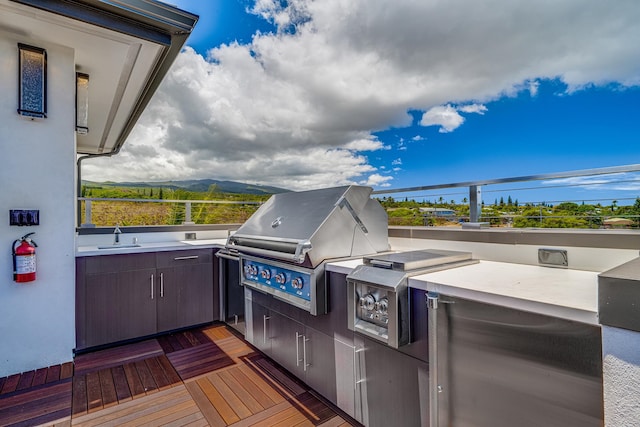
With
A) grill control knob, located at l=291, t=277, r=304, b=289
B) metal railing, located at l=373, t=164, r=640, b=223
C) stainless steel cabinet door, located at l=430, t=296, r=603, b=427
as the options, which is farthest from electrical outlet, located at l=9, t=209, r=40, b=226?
stainless steel cabinet door, located at l=430, t=296, r=603, b=427

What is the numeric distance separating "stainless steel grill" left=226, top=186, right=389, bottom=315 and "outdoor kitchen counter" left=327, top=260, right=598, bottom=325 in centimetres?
28

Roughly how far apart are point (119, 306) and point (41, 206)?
3.74 feet

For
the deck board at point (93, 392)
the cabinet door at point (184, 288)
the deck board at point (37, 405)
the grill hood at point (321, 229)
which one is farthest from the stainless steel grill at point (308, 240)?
the deck board at point (37, 405)

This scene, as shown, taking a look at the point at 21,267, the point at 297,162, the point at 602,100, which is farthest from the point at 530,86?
the point at 21,267

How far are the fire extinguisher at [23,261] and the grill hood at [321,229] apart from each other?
157cm

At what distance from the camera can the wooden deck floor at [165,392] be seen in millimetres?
1929

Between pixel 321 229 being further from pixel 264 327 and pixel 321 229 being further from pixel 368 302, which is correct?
pixel 264 327

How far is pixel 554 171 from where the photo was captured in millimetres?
1907

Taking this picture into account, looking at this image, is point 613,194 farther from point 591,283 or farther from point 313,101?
point 313,101

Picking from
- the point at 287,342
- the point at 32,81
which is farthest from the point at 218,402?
the point at 32,81

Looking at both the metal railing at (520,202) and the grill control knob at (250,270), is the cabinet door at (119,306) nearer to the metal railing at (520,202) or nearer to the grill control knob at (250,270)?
the grill control knob at (250,270)

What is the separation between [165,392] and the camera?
224 centimetres

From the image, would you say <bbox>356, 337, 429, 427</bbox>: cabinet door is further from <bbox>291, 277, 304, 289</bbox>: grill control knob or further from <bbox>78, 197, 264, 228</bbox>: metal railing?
<bbox>78, 197, 264, 228</bbox>: metal railing

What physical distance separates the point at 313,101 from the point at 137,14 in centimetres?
581
